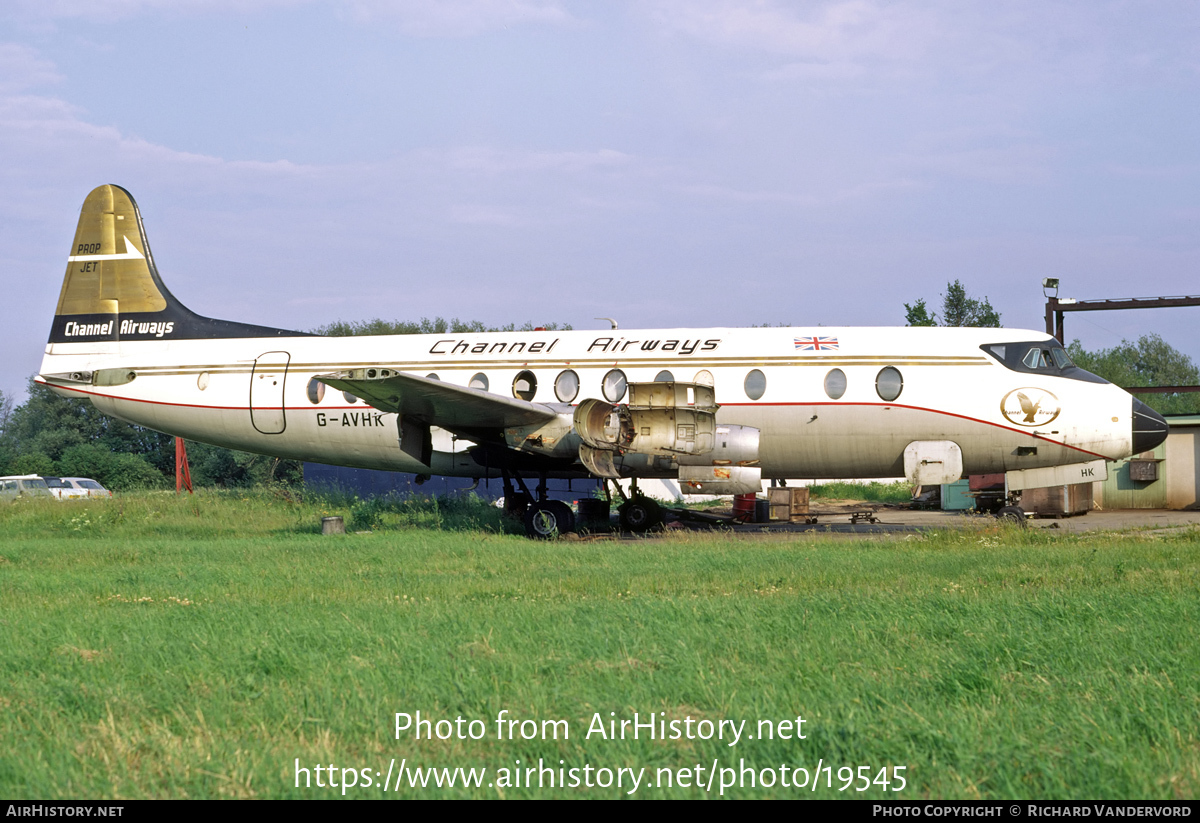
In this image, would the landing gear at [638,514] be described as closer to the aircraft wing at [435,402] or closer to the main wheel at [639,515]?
the main wheel at [639,515]

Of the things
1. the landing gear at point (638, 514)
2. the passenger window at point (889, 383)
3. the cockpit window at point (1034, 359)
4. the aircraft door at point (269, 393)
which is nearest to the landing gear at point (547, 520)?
the landing gear at point (638, 514)

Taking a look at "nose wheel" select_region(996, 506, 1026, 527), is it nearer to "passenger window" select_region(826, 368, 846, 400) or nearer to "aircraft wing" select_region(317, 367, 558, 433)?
"passenger window" select_region(826, 368, 846, 400)

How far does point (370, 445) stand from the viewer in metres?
19.0

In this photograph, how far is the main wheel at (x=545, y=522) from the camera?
55.9ft

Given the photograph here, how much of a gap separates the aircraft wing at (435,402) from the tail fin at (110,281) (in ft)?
22.1

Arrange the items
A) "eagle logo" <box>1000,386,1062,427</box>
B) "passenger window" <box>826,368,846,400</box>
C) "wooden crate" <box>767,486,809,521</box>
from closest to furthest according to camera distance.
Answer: "eagle logo" <box>1000,386,1062,427</box> < "passenger window" <box>826,368,846,400</box> < "wooden crate" <box>767,486,809,521</box>

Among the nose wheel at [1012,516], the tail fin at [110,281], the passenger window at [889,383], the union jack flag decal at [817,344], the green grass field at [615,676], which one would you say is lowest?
the nose wheel at [1012,516]

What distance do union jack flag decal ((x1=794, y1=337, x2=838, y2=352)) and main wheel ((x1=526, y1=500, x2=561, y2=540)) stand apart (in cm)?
522

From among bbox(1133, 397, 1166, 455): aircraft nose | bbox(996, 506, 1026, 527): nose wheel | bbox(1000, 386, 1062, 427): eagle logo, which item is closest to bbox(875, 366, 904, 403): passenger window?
bbox(1000, 386, 1062, 427): eagle logo

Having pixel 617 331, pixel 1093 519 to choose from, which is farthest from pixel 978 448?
pixel 1093 519

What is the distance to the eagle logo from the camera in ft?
54.5

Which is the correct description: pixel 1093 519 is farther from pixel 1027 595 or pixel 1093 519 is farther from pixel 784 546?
pixel 1027 595

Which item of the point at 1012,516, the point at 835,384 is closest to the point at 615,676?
the point at 835,384

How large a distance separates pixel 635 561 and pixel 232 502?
1398 cm
